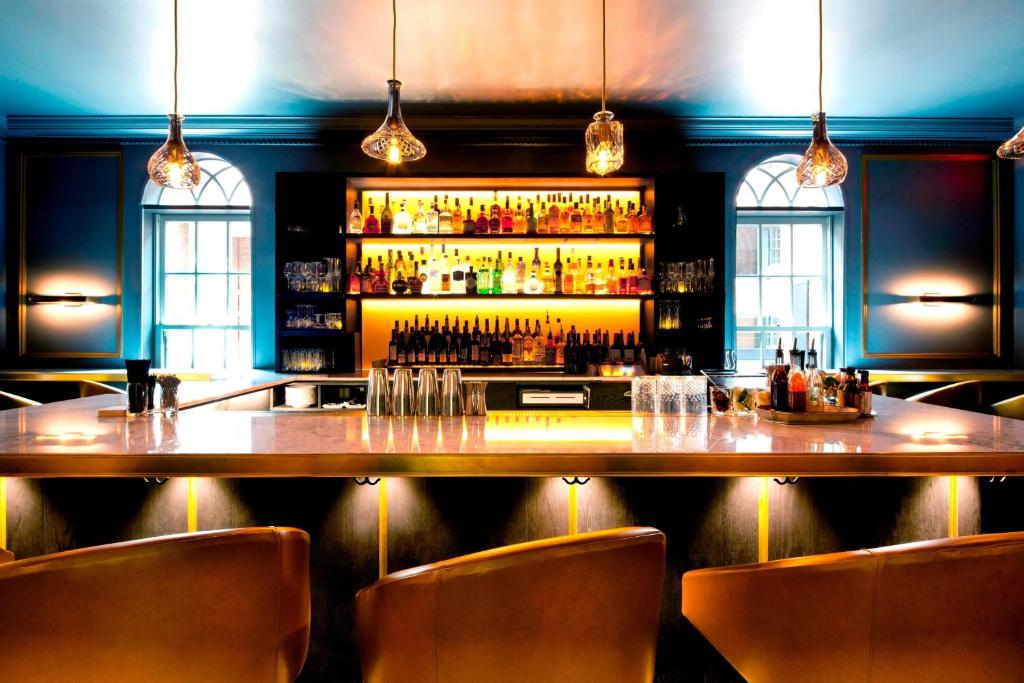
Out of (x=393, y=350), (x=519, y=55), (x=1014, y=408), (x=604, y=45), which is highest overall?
(x=519, y=55)

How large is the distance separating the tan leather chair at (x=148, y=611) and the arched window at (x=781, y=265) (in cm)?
453

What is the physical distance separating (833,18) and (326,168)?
348 cm

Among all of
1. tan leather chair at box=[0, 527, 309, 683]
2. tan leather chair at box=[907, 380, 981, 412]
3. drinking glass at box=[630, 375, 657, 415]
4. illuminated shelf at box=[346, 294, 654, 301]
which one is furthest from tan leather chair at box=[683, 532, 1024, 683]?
illuminated shelf at box=[346, 294, 654, 301]

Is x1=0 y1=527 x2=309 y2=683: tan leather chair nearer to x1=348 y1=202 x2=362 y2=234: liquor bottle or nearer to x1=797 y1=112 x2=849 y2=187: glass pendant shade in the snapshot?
x1=797 y1=112 x2=849 y2=187: glass pendant shade

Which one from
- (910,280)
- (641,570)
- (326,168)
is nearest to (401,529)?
(641,570)

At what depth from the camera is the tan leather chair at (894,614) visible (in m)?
0.95

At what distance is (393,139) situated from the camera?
222 centimetres

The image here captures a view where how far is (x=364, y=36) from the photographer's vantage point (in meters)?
3.27

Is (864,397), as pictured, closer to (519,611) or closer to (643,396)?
(643,396)

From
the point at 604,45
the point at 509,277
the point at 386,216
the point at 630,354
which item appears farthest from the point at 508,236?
the point at 604,45

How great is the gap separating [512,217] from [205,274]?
2.64 metres

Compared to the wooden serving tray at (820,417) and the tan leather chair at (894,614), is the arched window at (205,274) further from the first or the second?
the tan leather chair at (894,614)

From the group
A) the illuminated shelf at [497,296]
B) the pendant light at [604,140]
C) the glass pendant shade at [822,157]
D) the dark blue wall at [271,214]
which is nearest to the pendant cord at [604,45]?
the pendant light at [604,140]

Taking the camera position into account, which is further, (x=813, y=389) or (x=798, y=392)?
(x=813, y=389)
